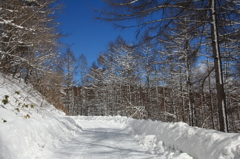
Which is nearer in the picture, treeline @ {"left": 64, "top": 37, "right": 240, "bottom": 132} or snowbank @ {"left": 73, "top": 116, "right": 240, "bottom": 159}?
snowbank @ {"left": 73, "top": 116, "right": 240, "bottom": 159}

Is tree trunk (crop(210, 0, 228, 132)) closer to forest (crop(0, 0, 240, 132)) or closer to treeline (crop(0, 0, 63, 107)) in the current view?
forest (crop(0, 0, 240, 132))

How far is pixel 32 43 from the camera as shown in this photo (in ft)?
30.0

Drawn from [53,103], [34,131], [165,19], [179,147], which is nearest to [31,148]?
[34,131]

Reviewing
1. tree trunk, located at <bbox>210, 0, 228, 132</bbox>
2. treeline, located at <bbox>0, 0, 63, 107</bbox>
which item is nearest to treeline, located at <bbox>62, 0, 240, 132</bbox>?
tree trunk, located at <bbox>210, 0, 228, 132</bbox>

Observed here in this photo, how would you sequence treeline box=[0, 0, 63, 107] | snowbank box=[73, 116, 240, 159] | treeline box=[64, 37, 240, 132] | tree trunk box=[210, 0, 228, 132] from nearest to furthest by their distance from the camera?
snowbank box=[73, 116, 240, 159], tree trunk box=[210, 0, 228, 132], treeline box=[0, 0, 63, 107], treeline box=[64, 37, 240, 132]

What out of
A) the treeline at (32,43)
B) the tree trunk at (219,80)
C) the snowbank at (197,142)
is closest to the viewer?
the snowbank at (197,142)

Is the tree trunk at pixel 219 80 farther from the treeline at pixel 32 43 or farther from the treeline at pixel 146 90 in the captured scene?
the treeline at pixel 146 90

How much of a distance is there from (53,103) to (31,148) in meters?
10.2

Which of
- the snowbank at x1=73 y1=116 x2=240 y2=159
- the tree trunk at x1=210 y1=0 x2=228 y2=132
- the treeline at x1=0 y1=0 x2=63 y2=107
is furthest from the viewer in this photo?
the treeline at x1=0 y1=0 x2=63 y2=107

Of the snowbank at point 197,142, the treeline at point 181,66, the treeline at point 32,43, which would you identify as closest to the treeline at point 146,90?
the treeline at point 181,66

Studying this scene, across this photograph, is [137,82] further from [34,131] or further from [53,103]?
[34,131]

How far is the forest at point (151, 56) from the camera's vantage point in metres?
5.17

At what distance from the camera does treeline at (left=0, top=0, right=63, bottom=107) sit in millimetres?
8125

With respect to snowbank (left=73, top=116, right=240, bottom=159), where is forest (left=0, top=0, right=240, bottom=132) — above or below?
above
